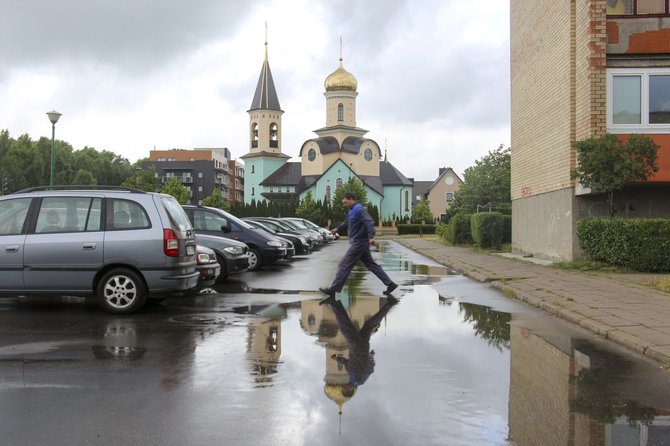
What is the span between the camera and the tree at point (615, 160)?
1627 centimetres

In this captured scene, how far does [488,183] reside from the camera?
78.8 meters

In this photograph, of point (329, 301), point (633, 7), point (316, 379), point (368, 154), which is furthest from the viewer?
point (368, 154)

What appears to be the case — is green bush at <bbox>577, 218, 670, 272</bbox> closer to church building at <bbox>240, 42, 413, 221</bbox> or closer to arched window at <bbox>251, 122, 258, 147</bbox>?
church building at <bbox>240, 42, 413, 221</bbox>

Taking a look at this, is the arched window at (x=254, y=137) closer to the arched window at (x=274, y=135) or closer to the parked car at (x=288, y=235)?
the arched window at (x=274, y=135)

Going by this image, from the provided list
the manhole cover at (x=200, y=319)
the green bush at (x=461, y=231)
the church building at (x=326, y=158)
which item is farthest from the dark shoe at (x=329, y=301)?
the church building at (x=326, y=158)

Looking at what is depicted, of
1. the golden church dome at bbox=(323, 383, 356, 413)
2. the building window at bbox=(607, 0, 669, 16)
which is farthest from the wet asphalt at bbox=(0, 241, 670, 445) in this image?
the building window at bbox=(607, 0, 669, 16)

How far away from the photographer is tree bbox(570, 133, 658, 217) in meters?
16.3

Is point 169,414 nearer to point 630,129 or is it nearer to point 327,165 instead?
point 630,129

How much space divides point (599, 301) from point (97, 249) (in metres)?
7.77

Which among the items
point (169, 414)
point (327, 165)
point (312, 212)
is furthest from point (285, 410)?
point (327, 165)

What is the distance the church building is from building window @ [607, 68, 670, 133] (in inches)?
3047

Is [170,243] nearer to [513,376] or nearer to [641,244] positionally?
[513,376]

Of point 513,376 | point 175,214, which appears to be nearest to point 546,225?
point 175,214

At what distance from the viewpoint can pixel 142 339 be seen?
7.71 m
